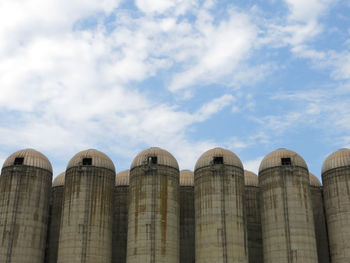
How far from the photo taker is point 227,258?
156 feet

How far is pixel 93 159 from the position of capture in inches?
2168

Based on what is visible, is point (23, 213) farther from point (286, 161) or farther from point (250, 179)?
point (286, 161)

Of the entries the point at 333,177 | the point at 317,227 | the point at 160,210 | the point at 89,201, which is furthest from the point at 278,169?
the point at 89,201

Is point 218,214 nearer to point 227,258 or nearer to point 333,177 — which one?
point 227,258

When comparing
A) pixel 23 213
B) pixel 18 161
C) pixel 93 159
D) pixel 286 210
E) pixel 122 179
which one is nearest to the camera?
pixel 286 210

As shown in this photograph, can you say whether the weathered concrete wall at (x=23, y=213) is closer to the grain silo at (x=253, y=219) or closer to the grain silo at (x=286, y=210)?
the grain silo at (x=253, y=219)

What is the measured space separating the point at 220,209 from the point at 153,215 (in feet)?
26.0

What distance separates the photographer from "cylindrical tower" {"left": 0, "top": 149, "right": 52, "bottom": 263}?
51.5 meters

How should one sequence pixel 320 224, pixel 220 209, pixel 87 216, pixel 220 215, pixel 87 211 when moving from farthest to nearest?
pixel 320 224 → pixel 87 211 → pixel 87 216 → pixel 220 209 → pixel 220 215

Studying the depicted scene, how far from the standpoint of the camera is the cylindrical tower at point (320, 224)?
56438mm

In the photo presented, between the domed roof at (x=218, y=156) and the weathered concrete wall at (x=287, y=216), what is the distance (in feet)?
13.8

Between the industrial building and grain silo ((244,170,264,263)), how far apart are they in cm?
16

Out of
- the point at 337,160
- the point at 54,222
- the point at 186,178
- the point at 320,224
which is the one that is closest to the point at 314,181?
the point at 320,224

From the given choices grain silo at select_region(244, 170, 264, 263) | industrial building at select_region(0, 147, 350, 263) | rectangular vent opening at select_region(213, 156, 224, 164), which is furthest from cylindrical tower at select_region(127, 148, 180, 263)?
grain silo at select_region(244, 170, 264, 263)
